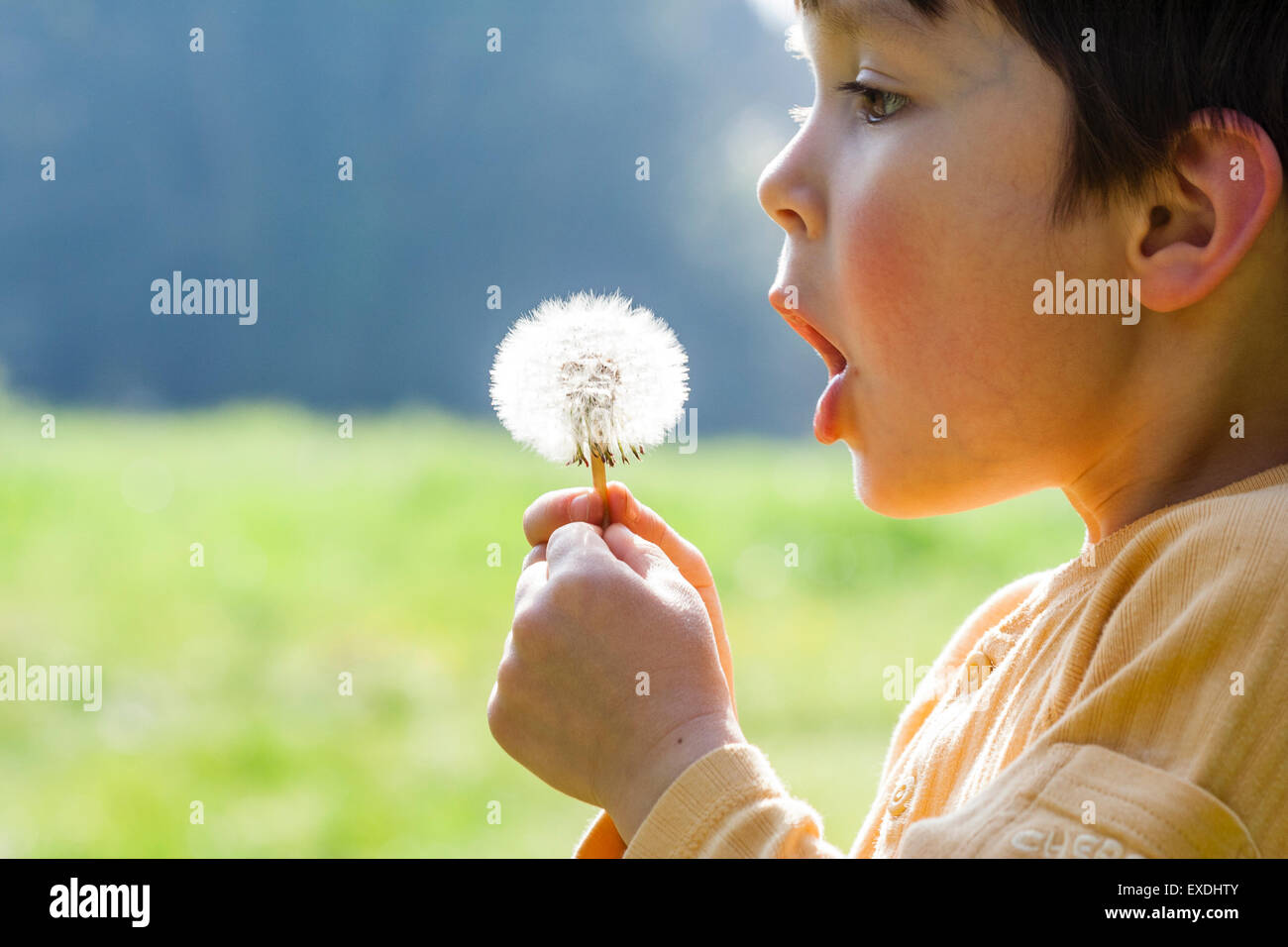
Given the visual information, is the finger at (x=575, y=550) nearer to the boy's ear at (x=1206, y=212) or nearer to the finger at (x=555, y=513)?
the finger at (x=555, y=513)

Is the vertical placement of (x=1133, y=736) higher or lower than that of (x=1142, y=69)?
lower

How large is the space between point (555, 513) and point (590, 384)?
9cm

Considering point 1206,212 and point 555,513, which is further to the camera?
point 555,513

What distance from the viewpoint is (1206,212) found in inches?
22.6

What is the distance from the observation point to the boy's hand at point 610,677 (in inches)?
22.4

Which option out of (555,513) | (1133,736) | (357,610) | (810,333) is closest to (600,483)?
(555,513)

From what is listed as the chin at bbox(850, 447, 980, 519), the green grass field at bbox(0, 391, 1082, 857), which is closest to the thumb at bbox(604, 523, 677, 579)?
the chin at bbox(850, 447, 980, 519)

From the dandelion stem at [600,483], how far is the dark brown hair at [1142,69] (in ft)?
1.05

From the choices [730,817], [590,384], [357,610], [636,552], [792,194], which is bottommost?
[357,610]

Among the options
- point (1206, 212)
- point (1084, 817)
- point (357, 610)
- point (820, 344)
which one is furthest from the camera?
point (357, 610)

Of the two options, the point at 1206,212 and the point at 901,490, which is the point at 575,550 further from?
the point at 1206,212

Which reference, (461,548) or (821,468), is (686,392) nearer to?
(461,548)

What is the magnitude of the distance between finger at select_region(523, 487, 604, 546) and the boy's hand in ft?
0.09
